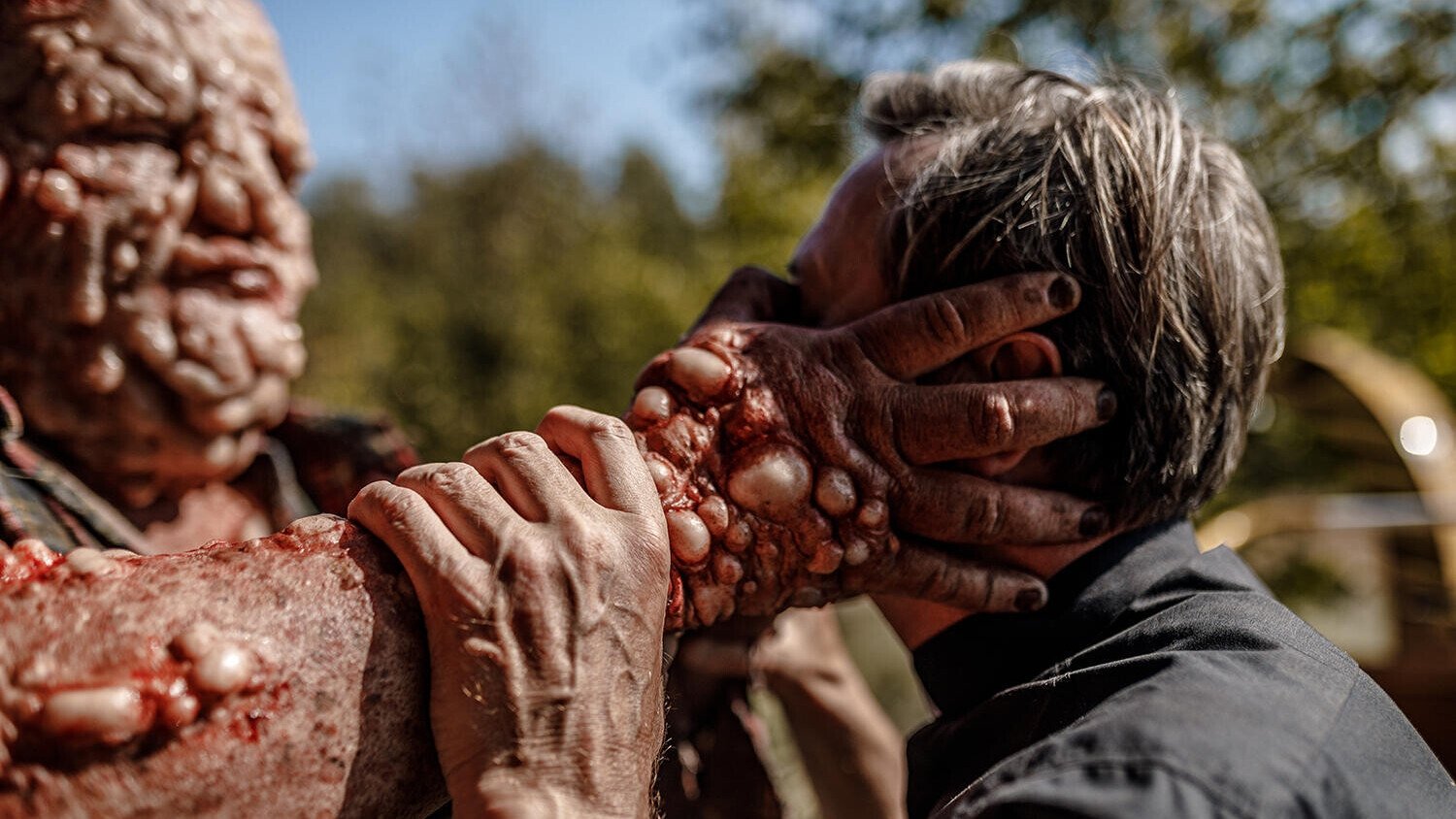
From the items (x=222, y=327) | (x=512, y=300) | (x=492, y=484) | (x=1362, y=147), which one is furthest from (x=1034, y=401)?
(x=512, y=300)

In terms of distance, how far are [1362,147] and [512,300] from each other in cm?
796

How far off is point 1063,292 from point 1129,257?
0.16m

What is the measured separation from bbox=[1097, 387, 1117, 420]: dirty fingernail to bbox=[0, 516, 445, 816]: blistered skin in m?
1.17

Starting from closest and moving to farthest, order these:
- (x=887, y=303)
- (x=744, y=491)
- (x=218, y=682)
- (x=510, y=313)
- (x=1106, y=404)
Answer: (x=218, y=682) < (x=744, y=491) < (x=1106, y=404) < (x=887, y=303) < (x=510, y=313)

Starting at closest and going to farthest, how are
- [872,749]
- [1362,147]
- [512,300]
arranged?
[872,749]
[1362,147]
[512,300]

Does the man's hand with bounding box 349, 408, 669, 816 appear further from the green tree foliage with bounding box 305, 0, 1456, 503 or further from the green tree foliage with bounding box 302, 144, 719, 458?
the green tree foliage with bounding box 302, 144, 719, 458

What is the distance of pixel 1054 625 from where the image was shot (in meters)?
1.75

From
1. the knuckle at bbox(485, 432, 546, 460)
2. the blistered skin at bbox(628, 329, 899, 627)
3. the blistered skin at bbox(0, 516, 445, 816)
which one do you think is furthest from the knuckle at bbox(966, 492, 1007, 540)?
the blistered skin at bbox(0, 516, 445, 816)

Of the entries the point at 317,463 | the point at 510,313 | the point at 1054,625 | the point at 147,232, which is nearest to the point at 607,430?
the point at 1054,625

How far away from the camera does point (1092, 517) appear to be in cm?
175

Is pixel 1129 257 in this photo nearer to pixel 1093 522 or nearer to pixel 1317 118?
pixel 1093 522

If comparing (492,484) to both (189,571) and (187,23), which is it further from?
(187,23)

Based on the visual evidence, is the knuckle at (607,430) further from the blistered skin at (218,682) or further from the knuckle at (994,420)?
the knuckle at (994,420)

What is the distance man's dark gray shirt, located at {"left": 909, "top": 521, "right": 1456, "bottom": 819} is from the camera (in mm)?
1197
